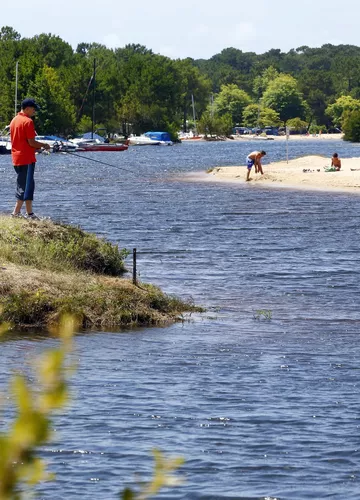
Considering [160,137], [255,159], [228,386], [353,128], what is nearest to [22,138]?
[228,386]

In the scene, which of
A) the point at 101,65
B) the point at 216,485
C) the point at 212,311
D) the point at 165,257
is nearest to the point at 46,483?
the point at 216,485

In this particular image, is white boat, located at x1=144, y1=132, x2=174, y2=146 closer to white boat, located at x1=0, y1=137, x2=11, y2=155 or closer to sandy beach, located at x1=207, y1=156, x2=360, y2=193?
white boat, located at x1=0, y1=137, x2=11, y2=155

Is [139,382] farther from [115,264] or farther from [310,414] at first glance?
[115,264]

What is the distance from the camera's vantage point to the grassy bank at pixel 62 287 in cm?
1348

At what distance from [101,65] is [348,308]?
166 metres

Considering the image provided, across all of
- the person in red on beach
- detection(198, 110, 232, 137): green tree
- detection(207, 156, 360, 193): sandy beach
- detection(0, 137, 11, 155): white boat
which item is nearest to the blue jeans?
the person in red on beach

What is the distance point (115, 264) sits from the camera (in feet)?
55.8

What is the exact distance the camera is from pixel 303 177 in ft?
167

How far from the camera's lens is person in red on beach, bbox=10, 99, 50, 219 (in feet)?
52.3

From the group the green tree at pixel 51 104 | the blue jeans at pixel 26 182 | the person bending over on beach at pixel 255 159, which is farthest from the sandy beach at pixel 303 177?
the green tree at pixel 51 104

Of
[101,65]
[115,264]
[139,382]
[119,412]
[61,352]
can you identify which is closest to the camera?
[61,352]

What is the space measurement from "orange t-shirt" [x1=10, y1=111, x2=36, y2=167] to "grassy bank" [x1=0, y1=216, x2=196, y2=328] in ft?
2.87

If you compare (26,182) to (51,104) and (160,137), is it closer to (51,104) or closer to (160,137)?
(51,104)

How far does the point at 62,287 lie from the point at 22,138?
118 inches
